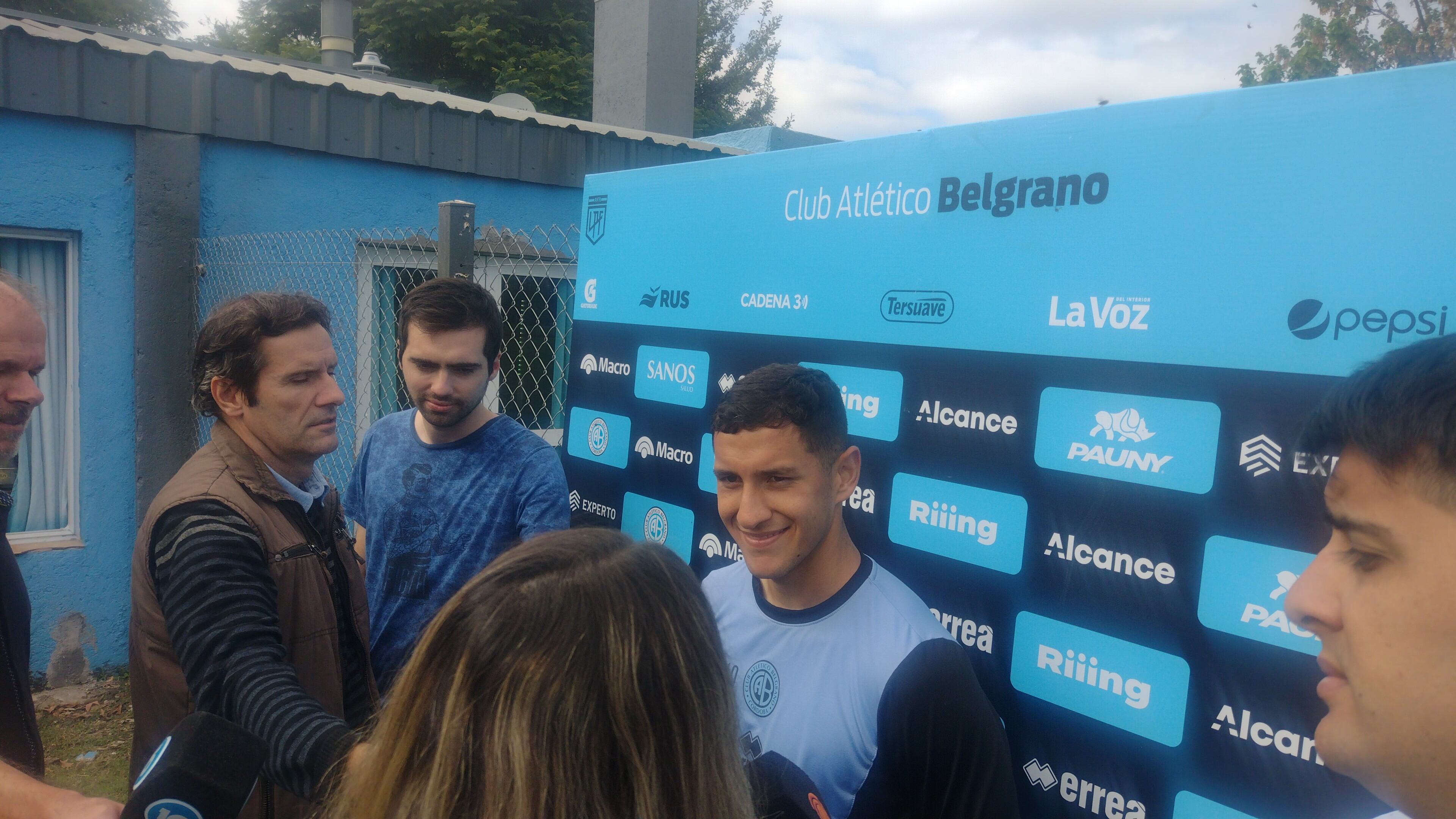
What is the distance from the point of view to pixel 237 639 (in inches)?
63.3

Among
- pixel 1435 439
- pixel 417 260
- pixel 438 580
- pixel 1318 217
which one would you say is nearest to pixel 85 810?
pixel 438 580

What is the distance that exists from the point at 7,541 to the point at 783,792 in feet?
5.40

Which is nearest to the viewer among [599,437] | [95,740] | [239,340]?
[239,340]

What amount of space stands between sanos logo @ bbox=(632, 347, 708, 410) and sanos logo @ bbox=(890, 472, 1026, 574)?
0.80 metres

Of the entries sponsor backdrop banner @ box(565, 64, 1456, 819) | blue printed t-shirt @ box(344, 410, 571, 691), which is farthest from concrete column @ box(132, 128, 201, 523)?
sponsor backdrop banner @ box(565, 64, 1456, 819)

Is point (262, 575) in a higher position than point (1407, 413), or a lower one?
lower

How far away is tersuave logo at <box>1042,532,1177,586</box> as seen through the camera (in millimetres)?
1682

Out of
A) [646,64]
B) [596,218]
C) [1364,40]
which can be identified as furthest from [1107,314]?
[1364,40]

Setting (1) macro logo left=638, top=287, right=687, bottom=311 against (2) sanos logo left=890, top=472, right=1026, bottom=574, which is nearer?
(2) sanos logo left=890, top=472, right=1026, bottom=574

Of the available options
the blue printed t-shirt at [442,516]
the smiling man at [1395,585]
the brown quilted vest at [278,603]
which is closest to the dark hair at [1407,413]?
the smiling man at [1395,585]

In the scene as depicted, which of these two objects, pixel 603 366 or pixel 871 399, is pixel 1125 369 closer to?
pixel 871 399

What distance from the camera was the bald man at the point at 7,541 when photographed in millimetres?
1776

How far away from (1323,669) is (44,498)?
5740 mm

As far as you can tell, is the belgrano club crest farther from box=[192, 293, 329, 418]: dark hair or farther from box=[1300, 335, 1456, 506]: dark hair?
box=[1300, 335, 1456, 506]: dark hair
